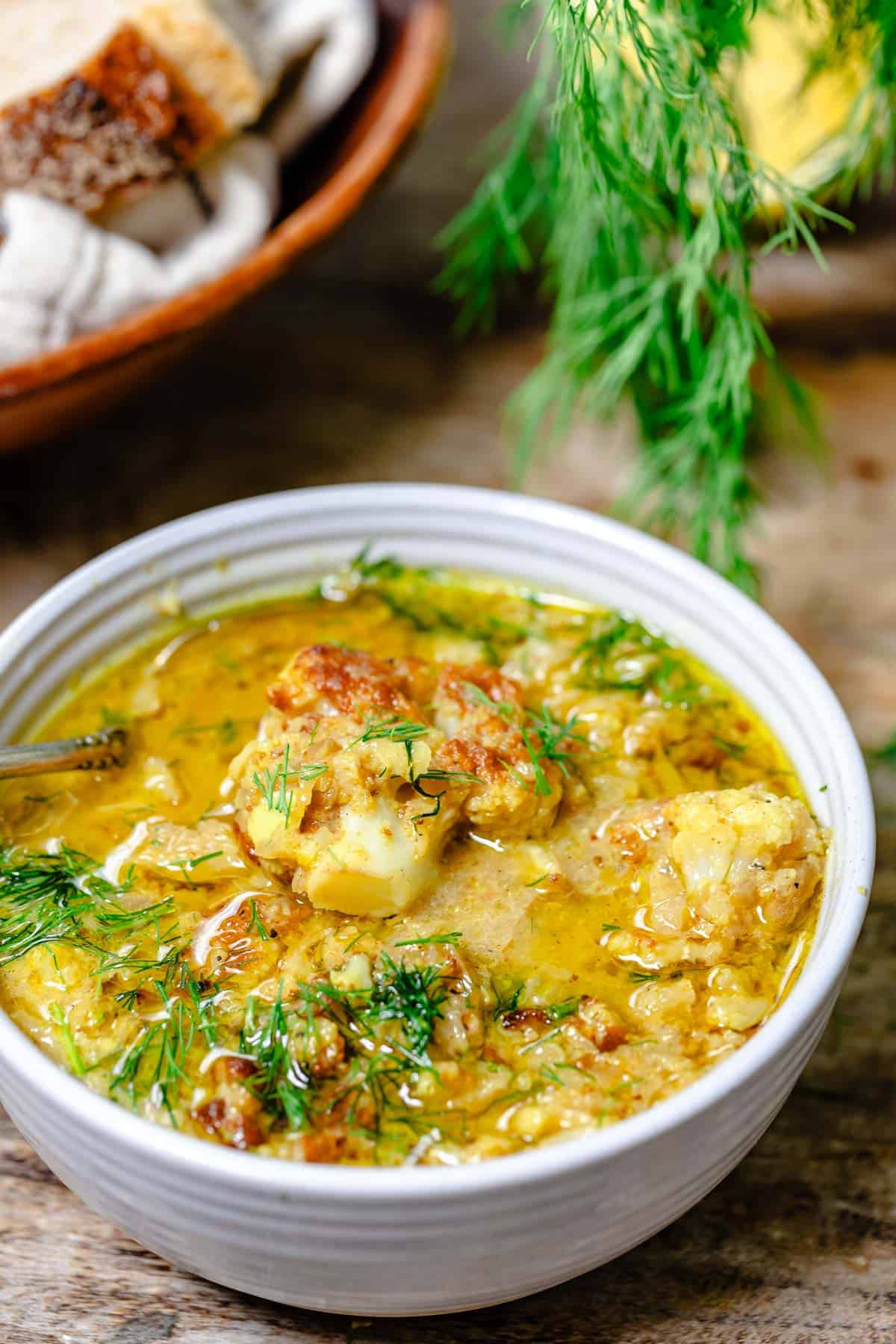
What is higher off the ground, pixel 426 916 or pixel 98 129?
pixel 98 129

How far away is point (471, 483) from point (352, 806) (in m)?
1.89

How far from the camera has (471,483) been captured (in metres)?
4.07

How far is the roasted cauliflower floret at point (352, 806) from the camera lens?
234 cm

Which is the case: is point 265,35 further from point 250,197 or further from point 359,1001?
point 359,1001

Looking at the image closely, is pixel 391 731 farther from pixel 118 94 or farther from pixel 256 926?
pixel 118 94

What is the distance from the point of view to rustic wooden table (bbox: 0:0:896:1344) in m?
2.38

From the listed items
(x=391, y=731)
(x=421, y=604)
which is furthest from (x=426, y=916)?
(x=421, y=604)

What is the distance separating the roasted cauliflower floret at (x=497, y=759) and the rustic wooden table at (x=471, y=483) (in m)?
0.75

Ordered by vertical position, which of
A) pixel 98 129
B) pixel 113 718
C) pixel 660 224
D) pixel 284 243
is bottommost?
pixel 113 718

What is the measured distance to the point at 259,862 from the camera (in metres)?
2.52

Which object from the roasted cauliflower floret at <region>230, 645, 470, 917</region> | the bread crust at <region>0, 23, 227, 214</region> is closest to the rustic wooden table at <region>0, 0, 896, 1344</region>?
the bread crust at <region>0, 23, 227, 214</region>

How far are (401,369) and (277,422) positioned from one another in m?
0.44

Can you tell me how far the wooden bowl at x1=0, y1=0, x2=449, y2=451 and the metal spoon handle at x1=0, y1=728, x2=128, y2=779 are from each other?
953 mm

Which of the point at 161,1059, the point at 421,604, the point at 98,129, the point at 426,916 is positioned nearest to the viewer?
the point at 161,1059
